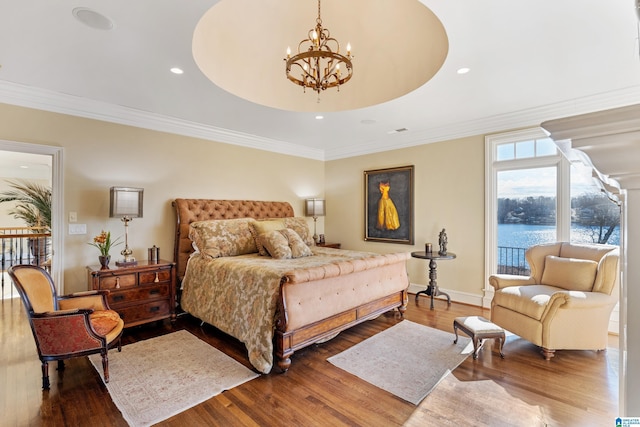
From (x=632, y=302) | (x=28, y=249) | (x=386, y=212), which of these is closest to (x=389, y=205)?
(x=386, y=212)

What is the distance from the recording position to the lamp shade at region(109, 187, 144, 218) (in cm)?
344

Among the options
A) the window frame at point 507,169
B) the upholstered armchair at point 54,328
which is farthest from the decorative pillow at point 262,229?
the window frame at point 507,169

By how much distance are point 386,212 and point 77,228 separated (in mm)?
4432

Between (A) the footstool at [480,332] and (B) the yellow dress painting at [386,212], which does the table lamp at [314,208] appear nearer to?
(B) the yellow dress painting at [386,212]

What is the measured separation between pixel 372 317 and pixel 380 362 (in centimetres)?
82

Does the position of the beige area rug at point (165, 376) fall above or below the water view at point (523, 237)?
below

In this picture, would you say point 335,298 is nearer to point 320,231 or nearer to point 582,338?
point 582,338

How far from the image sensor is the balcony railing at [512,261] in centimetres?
410

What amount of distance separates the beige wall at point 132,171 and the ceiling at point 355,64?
0.17 m

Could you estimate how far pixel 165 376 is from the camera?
2.50 m

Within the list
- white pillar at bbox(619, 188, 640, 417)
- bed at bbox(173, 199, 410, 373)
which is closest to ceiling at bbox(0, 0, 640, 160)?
bed at bbox(173, 199, 410, 373)

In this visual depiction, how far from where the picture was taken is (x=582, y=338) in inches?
109

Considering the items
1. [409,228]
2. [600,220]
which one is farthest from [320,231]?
[600,220]

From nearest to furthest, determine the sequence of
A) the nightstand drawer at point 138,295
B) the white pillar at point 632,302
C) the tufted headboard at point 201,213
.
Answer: the white pillar at point 632,302, the nightstand drawer at point 138,295, the tufted headboard at point 201,213
